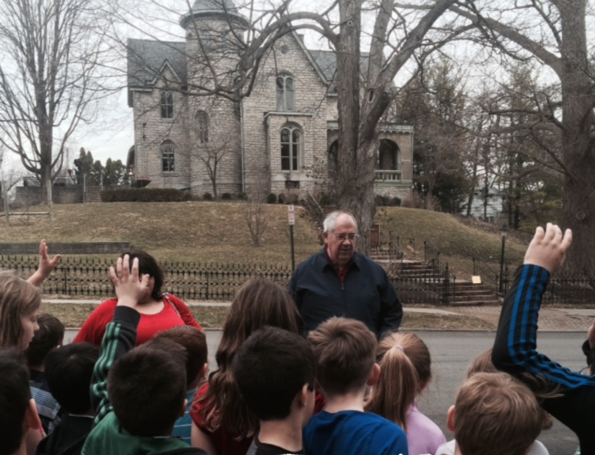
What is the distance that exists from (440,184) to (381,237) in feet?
61.4

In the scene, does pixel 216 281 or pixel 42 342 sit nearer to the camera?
pixel 42 342

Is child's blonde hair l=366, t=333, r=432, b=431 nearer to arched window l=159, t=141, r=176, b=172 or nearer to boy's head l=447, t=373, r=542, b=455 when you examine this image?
boy's head l=447, t=373, r=542, b=455

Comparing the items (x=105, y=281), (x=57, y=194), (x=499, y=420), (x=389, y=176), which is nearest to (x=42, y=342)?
(x=499, y=420)

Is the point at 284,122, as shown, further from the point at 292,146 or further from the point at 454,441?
the point at 454,441

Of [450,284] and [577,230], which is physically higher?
[577,230]

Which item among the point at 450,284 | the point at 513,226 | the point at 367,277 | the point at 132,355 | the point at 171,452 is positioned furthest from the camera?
the point at 513,226

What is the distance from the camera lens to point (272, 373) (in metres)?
2.04

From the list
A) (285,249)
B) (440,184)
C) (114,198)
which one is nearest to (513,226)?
(440,184)

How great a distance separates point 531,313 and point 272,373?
100 cm

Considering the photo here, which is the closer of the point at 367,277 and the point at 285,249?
the point at 367,277

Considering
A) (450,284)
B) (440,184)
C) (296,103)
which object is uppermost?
(296,103)

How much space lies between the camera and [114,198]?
31.6 m

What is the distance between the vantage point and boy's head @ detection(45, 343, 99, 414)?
2.63 metres

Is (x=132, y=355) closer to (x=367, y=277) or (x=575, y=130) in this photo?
(x=367, y=277)
